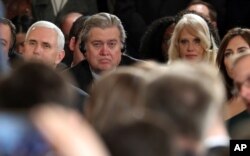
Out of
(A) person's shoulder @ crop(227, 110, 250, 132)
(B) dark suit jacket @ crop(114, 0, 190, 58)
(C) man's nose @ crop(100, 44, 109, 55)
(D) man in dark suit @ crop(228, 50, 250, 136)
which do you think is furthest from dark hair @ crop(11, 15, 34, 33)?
(A) person's shoulder @ crop(227, 110, 250, 132)

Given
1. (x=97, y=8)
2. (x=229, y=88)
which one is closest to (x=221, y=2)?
(x=97, y=8)

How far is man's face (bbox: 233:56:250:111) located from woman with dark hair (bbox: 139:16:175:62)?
114 inches

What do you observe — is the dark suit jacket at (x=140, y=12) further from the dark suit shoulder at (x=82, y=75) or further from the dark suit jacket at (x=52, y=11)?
the dark suit shoulder at (x=82, y=75)

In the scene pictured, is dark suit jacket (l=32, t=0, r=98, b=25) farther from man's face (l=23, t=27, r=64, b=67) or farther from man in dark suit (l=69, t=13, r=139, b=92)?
man in dark suit (l=69, t=13, r=139, b=92)

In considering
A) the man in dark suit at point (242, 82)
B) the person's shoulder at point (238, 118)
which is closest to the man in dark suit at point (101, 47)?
the man in dark suit at point (242, 82)

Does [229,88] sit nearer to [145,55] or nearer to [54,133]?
[145,55]

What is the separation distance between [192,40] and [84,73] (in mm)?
1042

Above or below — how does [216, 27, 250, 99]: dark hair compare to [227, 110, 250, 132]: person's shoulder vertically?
above

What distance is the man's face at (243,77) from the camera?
4.52 meters

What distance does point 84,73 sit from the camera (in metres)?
6.64

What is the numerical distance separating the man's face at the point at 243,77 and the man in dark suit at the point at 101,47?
2.11m

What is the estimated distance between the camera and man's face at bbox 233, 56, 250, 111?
4.52 metres

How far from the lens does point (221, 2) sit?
9016 mm

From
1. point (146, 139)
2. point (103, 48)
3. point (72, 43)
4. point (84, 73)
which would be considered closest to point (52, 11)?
point (72, 43)
